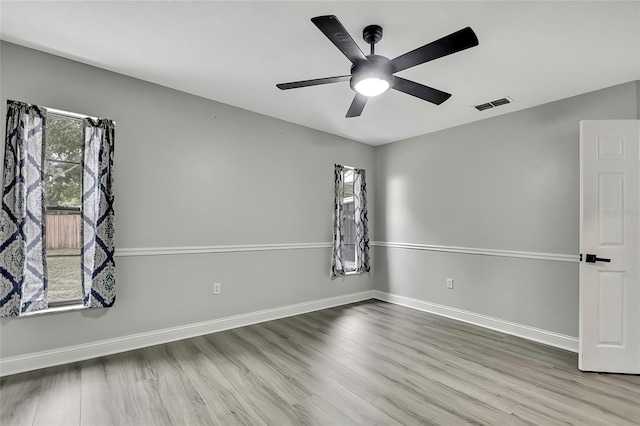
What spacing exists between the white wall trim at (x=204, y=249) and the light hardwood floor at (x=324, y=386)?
0.91 m

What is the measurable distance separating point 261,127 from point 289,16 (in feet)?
6.33

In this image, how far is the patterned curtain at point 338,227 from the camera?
4.56 m

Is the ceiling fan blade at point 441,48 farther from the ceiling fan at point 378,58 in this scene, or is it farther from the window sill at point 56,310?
the window sill at point 56,310

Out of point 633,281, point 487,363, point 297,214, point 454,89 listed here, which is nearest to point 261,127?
point 297,214

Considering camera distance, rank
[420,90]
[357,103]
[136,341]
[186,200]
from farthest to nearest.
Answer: [186,200] < [136,341] < [357,103] < [420,90]

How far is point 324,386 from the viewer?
2.32 m

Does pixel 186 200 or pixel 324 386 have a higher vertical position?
pixel 186 200

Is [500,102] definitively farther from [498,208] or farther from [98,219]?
[98,219]

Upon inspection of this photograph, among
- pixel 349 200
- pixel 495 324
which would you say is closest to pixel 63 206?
pixel 349 200

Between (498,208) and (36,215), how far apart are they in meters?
4.64

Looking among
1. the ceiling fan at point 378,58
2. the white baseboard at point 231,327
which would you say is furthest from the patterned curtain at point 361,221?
the ceiling fan at point 378,58

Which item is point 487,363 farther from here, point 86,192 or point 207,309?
point 86,192

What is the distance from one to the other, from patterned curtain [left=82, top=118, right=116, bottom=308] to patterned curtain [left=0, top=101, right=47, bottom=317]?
283 millimetres

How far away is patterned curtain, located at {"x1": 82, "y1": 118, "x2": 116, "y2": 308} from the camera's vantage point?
8.79ft
